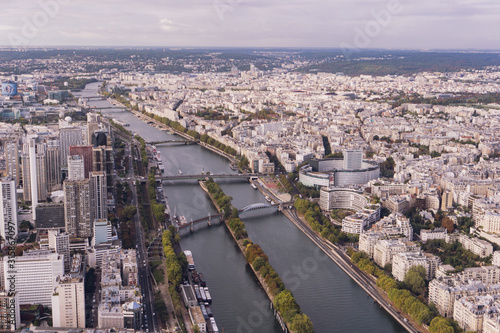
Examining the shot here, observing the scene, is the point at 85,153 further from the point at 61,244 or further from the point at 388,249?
the point at 388,249

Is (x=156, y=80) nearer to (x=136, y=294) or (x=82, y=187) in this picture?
(x=82, y=187)

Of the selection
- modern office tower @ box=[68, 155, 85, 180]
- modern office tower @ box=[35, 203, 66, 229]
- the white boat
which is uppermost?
modern office tower @ box=[68, 155, 85, 180]

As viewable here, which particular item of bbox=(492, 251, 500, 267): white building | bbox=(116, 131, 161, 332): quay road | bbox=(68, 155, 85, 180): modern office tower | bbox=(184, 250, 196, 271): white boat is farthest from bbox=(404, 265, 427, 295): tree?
bbox=(68, 155, 85, 180): modern office tower

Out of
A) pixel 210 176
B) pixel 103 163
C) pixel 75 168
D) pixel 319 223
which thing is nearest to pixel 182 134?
pixel 210 176

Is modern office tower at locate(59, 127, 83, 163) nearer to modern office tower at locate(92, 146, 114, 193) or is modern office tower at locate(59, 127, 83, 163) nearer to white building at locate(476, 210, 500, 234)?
modern office tower at locate(92, 146, 114, 193)

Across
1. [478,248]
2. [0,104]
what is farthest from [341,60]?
[478,248]
